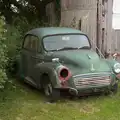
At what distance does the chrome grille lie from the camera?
7.71m

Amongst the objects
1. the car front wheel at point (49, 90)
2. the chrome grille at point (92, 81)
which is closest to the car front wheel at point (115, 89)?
the chrome grille at point (92, 81)

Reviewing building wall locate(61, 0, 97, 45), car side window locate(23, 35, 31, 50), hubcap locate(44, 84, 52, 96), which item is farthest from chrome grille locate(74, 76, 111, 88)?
building wall locate(61, 0, 97, 45)

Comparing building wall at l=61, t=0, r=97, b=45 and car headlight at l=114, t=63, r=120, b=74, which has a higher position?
building wall at l=61, t=0, r=97, b=45

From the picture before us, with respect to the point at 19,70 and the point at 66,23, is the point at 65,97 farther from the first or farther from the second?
the point at 66,23

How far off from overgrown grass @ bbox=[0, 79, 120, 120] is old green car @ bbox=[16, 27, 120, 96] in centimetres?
32

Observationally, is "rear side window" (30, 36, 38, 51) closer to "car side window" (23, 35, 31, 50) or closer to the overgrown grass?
"car side window" (23, 35, 31, 50)

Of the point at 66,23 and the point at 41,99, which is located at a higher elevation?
the point at 66,23

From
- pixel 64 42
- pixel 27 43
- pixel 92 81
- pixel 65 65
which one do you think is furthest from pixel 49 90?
pixel 27 43

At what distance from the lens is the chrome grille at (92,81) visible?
25.3 feet

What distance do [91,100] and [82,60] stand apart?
104 cm

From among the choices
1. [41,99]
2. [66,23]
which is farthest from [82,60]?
[66,23]

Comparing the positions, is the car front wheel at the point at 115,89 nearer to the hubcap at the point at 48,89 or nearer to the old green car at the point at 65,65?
the old green car at the point at 65,65

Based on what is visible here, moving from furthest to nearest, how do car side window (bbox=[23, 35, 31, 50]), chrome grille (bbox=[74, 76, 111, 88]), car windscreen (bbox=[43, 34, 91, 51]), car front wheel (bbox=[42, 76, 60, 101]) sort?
car side window (bbox=[23, 35, 31, 50])
car windscreen (bbox=[43, 34, 91, 51])
car front wheel (bbox=[42, 76, 60, 101])
chrome grille (bbox=[74, 76, 111, 88])

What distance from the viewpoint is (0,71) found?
21.9 ft
